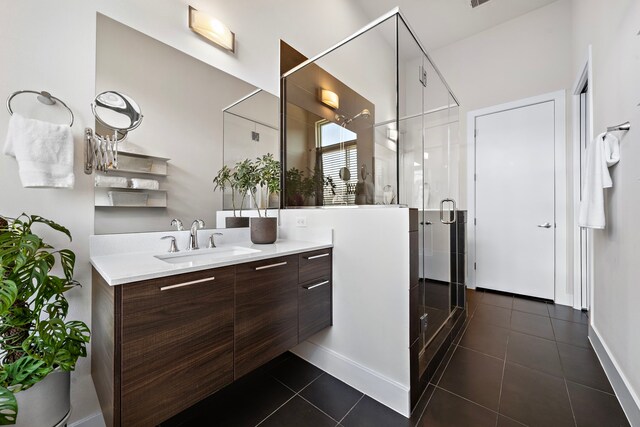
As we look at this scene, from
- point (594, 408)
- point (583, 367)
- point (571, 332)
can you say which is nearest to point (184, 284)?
point (594, 408)

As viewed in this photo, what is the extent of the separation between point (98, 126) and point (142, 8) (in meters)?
0.73

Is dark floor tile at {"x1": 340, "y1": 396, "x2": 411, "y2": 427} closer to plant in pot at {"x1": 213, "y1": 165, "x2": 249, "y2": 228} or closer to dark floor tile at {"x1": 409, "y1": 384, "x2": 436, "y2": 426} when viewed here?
dark floor tile at {"x1": 409, "y1": 384, "x2": 436, "y2": 426}

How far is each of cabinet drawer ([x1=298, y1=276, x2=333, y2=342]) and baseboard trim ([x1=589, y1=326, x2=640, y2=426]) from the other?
5.34 feet

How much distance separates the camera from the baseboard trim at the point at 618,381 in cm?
130

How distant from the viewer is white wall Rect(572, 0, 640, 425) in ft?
4.43

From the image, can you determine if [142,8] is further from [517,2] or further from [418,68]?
[517,2]

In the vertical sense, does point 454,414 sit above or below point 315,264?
below

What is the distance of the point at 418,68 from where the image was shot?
2.09 metres

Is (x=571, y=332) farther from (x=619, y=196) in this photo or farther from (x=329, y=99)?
(x=329, y=99)

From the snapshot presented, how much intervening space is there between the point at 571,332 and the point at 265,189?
305 cm

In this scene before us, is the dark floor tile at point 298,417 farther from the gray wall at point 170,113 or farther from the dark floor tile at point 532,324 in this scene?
the dark floor tile at point 532,324

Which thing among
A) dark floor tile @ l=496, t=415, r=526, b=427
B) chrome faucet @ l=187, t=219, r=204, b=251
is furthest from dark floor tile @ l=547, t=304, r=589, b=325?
chrome faucet @ l=187, t=219, r=204, b=251

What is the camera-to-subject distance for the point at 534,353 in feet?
6.49

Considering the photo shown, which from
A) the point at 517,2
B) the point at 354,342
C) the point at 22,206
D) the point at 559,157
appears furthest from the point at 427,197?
the point at 517,2
